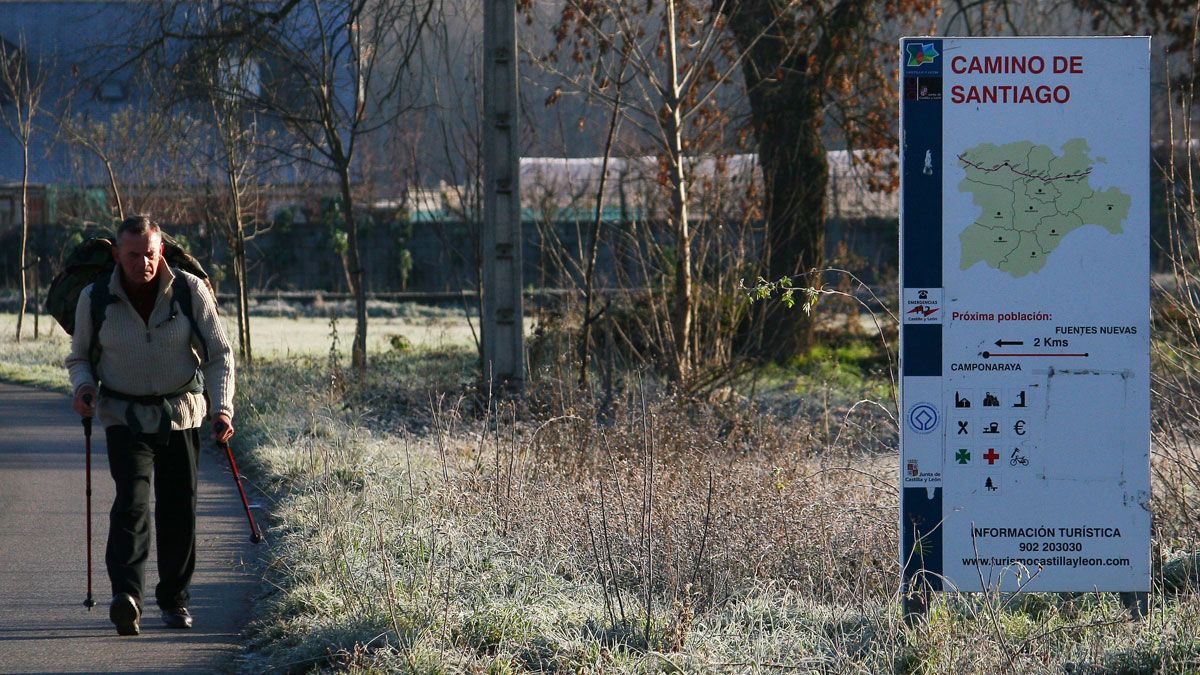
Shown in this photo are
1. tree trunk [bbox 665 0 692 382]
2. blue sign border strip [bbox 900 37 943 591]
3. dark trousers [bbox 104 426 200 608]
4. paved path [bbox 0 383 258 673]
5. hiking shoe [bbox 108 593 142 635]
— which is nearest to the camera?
blue sign border strip [bbox 900 37 943 591]

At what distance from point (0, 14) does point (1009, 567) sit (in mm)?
44375

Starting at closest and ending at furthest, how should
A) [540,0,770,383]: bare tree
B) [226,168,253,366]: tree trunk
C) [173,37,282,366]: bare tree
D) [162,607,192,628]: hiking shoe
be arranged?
[162,607,192,628]: hiking shoe, [540,0,770,383]: bare tree, [173,37,282,366]: bare tree, [226,168,253,366]: tree trunk

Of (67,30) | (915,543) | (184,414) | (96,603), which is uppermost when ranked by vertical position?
(67,30)

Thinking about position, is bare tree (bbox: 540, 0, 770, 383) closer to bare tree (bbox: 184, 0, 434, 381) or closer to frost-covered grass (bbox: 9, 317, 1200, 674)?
bare tree (bbox: 184, 0, 434, 381)

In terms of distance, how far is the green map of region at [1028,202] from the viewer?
223 inches

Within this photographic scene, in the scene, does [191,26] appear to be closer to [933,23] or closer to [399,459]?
[399,459]

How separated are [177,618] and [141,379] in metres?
1.14

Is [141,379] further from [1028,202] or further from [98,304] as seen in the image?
[1028,202]

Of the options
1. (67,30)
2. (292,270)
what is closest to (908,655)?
(292,270)

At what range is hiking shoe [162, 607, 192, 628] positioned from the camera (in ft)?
21.3

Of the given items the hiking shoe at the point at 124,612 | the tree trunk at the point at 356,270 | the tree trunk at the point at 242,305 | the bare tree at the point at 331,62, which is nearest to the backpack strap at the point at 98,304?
the hiking shoe at the point at 124,612

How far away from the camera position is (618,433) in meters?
10.2

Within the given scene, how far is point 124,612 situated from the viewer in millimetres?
6250

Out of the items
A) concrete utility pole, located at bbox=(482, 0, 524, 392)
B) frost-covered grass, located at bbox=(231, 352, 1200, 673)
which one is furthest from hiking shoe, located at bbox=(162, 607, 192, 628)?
concrete utility pole, located at bbox=(482, 0, 524, 392)
